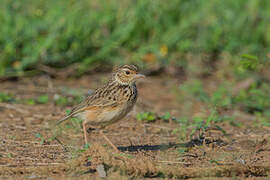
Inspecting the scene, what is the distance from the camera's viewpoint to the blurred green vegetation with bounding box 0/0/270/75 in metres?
9.08

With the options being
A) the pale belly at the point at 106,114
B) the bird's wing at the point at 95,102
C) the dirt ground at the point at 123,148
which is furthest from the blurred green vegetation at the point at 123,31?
the pale belly at the point at 106,114

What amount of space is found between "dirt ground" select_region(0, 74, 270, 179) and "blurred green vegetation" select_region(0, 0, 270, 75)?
737mm

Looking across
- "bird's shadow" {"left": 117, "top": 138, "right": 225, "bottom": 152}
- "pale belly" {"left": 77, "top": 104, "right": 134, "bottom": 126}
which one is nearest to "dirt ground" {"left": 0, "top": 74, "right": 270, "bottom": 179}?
"bird's shadow" {"left": 117, "top": 138, "right": 225, "bottom": 152}

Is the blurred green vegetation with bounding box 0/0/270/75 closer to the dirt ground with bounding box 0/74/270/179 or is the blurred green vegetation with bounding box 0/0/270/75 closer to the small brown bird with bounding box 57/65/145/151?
the dirt ground with bounding box 0/74/270/179

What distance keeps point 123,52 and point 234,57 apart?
225 cm

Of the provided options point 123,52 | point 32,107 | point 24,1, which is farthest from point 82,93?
point 24,1

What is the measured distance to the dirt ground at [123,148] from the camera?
4.80 metres

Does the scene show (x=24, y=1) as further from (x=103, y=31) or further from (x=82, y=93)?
(x=82, y=93)

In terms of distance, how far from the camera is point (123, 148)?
5.95 metres

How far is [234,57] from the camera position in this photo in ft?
33.0

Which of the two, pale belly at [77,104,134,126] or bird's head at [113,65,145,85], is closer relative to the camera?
pale belly at [77,104,134,126]

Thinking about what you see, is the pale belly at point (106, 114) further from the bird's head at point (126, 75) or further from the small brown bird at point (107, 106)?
the bird's head at point (126, 75)

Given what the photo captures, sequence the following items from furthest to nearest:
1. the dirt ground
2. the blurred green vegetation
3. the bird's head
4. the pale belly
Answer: the blurred green vegetation < the bird's head < the pale belly < the dirt ground

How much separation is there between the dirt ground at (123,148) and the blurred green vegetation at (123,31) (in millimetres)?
737
